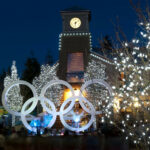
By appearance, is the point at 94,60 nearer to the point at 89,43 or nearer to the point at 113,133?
the point at 89,43

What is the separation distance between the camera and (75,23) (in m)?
25.1

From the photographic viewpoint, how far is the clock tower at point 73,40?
2414 centimetres

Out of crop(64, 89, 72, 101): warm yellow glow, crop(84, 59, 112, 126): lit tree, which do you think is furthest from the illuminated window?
crop(84, 59, 112, 126): lit tree

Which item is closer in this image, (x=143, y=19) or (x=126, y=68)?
(x=143, y=19)

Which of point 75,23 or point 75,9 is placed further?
point 75,9

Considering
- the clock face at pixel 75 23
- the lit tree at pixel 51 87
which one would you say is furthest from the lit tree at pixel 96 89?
the clock face at pixel 75 23

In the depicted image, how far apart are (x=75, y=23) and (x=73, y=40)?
2.08m

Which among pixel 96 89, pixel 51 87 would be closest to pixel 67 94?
pixel 51 87

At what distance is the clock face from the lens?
25078 mm

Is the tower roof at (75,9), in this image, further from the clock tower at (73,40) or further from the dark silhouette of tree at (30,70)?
the dark silhouette of tree at (30,70)

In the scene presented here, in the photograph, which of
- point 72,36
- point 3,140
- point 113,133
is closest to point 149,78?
point 113,133

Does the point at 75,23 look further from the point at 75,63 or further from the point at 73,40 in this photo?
the point at 75,63

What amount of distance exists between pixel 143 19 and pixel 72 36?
18.1 metres

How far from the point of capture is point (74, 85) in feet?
78.1
